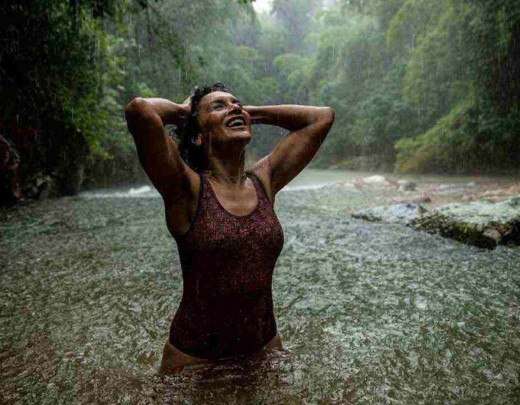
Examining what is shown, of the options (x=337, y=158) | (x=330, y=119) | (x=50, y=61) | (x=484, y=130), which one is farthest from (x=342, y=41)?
(x=330, y=119)

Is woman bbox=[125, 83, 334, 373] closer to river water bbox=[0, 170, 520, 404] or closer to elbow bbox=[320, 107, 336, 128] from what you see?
river water bbox=[0, 170, 520, 404]

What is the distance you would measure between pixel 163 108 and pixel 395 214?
705 cm

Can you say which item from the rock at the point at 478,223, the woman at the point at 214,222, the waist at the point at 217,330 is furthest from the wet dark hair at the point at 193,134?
the rock at the point at 478,223

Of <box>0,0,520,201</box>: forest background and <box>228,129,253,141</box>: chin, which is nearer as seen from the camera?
<box>228,129,253,141</box>: chin

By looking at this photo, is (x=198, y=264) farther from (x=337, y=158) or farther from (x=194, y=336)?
(x=337, y=158)

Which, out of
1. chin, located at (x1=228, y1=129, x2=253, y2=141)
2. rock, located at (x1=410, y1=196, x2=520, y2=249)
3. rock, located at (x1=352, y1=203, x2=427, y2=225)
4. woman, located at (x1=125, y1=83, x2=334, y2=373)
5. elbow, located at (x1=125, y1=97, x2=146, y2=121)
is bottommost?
rock, located at (x1=352, y1=203, x2=427, y2=225)

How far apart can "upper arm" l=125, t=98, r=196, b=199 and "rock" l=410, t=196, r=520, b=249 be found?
5.36 metres

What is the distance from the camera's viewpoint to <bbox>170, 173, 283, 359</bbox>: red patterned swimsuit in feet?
7.24

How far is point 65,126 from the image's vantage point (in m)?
11.2

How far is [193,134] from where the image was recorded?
8.17 ft

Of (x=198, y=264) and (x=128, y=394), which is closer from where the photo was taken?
(x=198, y=264)

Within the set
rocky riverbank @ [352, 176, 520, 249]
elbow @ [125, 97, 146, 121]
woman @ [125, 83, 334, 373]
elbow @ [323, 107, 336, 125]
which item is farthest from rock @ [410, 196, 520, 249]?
elbow @ [125, 97, 146, 121]

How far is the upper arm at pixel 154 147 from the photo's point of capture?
1.99m

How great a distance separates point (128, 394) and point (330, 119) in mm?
2026
